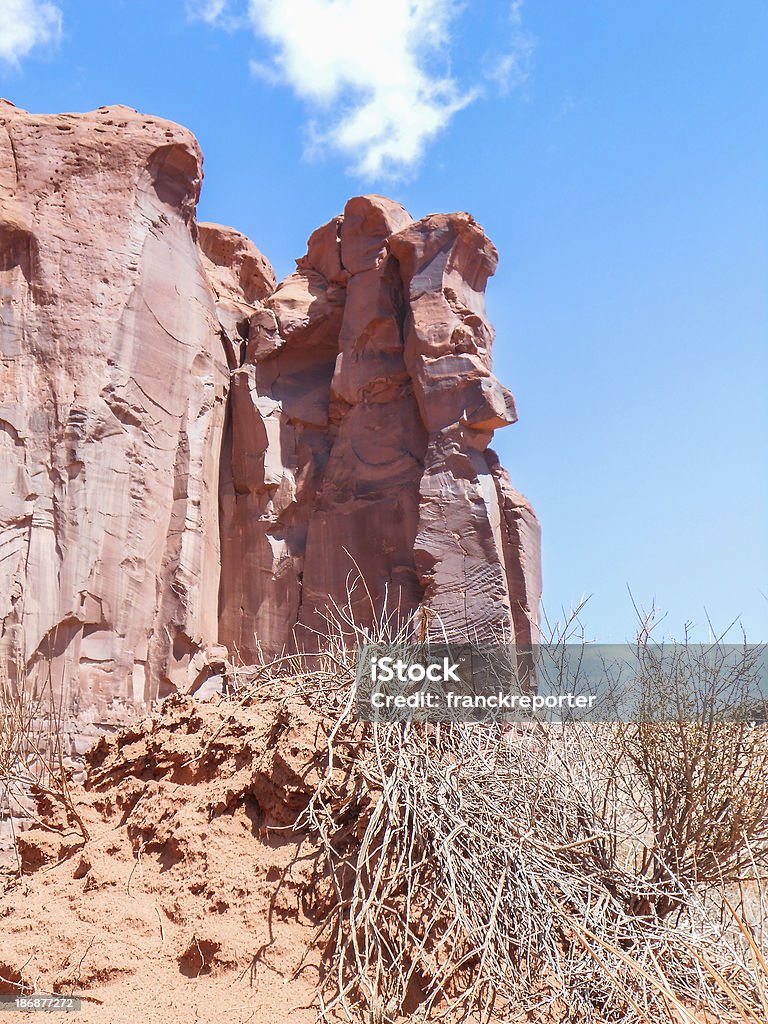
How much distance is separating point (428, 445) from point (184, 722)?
28.0 ft

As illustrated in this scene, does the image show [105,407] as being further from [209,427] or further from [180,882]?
[180,882]

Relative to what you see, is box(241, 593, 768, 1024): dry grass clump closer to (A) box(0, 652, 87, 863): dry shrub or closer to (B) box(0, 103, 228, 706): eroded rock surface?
(A) box(0, 652, 87, 863): dry shrub

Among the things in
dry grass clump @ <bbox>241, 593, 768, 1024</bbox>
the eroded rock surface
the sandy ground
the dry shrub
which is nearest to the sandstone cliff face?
the eroded rock surface

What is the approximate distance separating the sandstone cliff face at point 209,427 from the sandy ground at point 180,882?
5543 millimetres

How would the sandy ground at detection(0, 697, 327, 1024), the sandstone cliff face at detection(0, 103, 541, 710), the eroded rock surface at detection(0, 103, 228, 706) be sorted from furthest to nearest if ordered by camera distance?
the sandstone cliff face at detection(0, 103, 541, 710) → the eroded rock surface at detection(0, 103, 228, 706) → the sandy ground at detection(0, 697, 327, 1024)

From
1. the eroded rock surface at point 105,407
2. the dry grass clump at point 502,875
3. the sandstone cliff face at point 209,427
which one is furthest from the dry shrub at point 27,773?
the sandstone cliff face at point 209,427

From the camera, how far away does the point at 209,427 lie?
1320 centimetres

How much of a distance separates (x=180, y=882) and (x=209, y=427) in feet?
31.7

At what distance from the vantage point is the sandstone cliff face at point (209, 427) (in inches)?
420

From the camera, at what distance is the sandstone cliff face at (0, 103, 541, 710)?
10.7 meters

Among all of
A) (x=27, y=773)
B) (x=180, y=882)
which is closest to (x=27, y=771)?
(x=27, y=773)

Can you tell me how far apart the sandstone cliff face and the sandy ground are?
18.2 ft

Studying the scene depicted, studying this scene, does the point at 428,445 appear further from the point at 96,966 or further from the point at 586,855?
the point at 96,966

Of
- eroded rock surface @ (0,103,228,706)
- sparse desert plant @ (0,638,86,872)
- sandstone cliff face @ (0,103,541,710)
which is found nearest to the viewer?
sparse desert plant @ (0,638,86,872)
